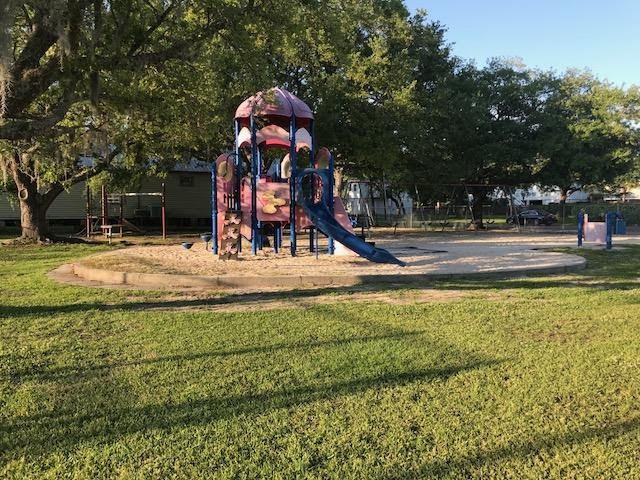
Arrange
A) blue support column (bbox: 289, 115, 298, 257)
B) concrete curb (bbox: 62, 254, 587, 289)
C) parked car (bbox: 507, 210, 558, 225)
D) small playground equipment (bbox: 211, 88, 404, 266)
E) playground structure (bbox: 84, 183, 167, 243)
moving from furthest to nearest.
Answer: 1. parked car (bbox: 507, 210, 558, 225)
2. playground structure (bbox: 84, 183, 167, 243)
3. blue support column (bbox: 289, 115, 298, 257)
4. small playground equipment (bbox: 211, 88, 404, 266)
5. concrete curb (bbox: 62, 254, 587, 289)

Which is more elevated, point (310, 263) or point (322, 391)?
point (310, 263)

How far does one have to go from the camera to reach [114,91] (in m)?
9.15

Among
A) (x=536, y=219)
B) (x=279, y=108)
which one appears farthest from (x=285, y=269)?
(x=536, y=219)

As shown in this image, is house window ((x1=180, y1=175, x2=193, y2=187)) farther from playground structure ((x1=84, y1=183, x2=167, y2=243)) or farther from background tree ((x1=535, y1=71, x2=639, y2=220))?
background tree ((x1=535, y1=71, x2=639, y2=220))

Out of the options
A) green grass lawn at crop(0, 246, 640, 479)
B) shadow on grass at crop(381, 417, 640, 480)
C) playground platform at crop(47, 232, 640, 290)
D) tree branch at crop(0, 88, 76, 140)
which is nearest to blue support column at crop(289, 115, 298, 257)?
playground platform at crop(47, 232, 640, 290)

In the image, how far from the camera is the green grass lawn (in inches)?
124

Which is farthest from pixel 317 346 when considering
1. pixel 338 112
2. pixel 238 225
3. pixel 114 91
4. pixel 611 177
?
pixel 611 177

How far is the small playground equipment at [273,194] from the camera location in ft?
41.6

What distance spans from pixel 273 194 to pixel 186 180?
65.9 feet

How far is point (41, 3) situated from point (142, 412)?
4.82m

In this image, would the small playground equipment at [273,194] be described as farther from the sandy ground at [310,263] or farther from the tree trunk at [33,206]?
the tree trunk at [33,206]

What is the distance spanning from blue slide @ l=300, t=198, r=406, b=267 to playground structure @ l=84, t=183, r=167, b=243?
34.2 feet

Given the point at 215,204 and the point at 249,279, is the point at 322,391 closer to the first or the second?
the point at 249,279

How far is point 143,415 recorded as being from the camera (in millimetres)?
3799
